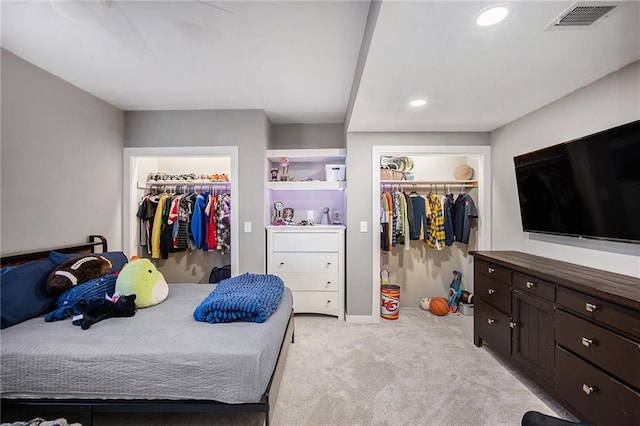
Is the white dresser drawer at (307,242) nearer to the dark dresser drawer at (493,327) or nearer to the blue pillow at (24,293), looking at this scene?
the dark dresser drawer at (493,327)

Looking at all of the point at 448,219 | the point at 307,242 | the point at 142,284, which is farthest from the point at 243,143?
the point at 448,219

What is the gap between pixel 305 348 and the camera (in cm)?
260

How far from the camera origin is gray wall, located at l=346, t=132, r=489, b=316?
10.7ft

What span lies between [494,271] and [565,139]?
1.21 metres

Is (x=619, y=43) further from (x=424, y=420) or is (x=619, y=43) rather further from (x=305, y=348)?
(x=305, y=348)

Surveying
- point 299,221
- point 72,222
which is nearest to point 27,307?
point 72,222

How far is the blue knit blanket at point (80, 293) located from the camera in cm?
184

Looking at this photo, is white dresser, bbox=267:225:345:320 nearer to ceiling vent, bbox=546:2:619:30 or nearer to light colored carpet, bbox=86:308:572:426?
light colored carpet, bbox=86:308:572:426

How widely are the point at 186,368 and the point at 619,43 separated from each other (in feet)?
9.78

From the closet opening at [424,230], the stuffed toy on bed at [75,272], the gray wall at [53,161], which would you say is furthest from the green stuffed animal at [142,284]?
the closet opening at [424,230]

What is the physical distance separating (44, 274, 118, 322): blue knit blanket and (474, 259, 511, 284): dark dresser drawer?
3.14 metres

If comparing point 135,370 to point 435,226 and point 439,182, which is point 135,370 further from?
point 439,182

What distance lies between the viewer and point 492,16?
129cm

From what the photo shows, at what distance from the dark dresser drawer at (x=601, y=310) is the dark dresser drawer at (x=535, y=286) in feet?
0.23
